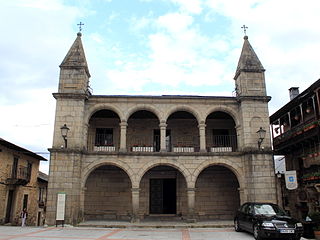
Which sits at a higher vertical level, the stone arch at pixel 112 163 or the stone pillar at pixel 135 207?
the stone arch at pixel 112 163

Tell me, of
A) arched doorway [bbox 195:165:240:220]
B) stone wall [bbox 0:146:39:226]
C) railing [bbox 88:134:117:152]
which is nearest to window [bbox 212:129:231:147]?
arched doorway [bbox 195:165:240:220]

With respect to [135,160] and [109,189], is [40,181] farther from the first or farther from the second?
[135,160]

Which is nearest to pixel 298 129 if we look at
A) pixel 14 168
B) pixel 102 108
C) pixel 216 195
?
pixel 216 195

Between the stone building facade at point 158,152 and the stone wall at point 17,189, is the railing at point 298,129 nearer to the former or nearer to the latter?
the stone building facade at point 158,152

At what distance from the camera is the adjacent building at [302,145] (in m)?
15.8

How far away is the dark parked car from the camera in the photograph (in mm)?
9562

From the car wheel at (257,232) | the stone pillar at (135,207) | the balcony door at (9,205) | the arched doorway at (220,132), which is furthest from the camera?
the balcony door at (9,205)

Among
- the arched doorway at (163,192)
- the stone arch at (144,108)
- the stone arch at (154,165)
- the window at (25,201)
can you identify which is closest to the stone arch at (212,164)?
the stone arch at (154,165)

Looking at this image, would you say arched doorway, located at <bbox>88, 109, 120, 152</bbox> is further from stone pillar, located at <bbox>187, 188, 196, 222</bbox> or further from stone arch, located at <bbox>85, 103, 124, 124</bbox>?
stone pillar, located at <bbox>187, 188, 196, 222</bbox>

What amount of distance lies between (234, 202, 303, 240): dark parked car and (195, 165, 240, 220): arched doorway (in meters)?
6.57

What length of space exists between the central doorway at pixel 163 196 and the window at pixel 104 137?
385 centimetres

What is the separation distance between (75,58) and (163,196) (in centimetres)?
1022

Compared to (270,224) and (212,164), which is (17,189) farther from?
(270,224)

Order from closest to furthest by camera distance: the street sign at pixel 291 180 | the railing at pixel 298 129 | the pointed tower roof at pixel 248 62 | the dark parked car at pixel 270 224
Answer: the dark parked car at pixel 270 224 → the street sign at pixel 291 180 → the railing at pixel 298 129 → the pointed tower roof at pixel 248 62
